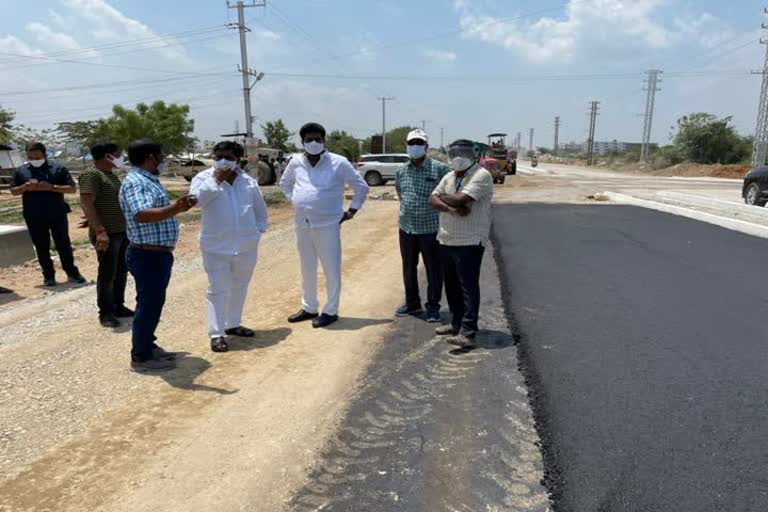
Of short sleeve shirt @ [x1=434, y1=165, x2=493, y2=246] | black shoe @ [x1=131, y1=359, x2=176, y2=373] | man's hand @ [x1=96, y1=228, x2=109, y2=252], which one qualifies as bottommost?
black shoe @ [x1=131, y1=359, x2=176, y2=373]

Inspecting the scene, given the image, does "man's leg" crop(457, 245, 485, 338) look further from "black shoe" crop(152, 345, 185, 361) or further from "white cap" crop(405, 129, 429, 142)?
"black shoe" crop(152, 345, 185, 361)

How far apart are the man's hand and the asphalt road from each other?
11.7 ft

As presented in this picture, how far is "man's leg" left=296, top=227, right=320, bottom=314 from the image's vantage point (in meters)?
5.14

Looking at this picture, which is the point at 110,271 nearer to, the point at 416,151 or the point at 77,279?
the point at 77,279

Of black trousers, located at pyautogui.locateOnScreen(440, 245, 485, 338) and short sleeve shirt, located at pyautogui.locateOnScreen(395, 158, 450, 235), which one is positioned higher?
short sleeve shirt, located at pyautogui.locateOnScreen(395, 158, 450, 235)

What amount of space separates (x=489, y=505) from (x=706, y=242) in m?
8.45

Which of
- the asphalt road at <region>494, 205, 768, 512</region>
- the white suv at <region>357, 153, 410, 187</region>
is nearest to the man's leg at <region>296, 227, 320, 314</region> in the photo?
the asphalt road at <region>494, 205, 768, 512</region>

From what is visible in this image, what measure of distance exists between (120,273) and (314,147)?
7.08 feet

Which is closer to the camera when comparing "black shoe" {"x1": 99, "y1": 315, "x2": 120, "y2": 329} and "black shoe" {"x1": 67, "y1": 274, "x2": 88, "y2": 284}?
"black shoe" {"x1": 99, "y1": 315, "x2": 120, "y2": 329}

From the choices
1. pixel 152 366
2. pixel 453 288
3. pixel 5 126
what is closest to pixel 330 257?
pixel 453 288

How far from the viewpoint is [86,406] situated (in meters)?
3.47

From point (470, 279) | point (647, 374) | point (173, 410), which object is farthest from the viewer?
point (470, 279)

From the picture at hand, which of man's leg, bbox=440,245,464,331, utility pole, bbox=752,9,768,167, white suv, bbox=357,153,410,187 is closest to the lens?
man's leg, bbox=440,245,464,331

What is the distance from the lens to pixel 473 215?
4418mm
